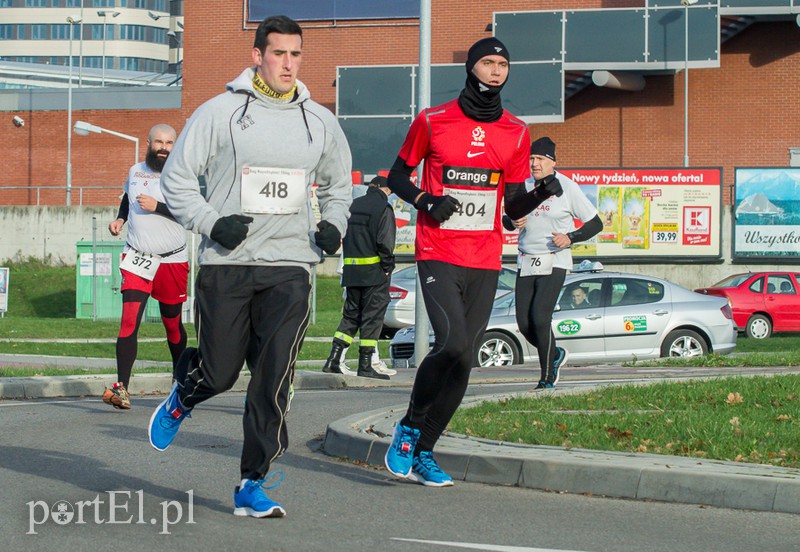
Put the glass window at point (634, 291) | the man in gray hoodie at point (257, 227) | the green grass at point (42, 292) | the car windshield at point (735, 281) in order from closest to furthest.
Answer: the man in gray hoodie at point (257, 227) → the glass window at point (634, 291) → the car windshield at point (735, 281) → the green grass at point (42, 292)

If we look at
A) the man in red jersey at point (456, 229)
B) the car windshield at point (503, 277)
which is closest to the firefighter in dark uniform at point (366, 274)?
the man in red jersey at point (456, 229)

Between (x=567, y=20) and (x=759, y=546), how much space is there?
34039 millimetres

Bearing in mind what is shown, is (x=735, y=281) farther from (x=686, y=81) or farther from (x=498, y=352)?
(x=498, y=352)

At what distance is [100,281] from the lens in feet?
108

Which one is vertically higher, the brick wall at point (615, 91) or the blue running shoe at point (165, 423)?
the brick wall at point (615, 91)

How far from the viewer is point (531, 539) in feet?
18.1

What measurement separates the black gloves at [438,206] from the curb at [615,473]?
4.59 ft

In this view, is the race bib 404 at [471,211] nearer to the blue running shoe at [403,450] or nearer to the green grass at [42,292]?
the blue running shoe at [403,450]

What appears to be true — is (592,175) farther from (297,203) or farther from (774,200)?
(297,203)

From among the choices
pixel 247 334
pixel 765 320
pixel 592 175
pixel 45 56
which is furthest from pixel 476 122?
pixel 45 56

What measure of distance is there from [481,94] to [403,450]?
1.90 meters

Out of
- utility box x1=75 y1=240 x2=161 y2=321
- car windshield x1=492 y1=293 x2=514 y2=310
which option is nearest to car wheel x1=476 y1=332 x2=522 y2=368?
car windshield x1=492 y1=293 x2=514 y2=310

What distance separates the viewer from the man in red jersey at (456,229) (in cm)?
679

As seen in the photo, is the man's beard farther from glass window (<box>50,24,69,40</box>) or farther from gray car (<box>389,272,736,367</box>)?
glass window (<box>50,24,69,40</box>)
